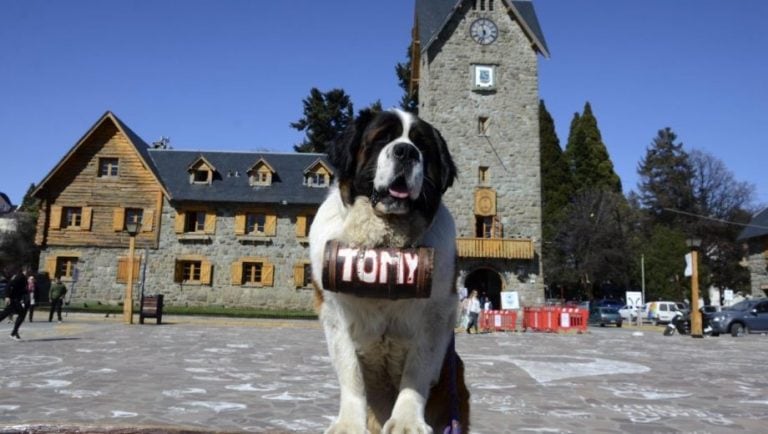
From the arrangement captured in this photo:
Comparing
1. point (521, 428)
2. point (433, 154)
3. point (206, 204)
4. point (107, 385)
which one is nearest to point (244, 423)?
point (521, 428)

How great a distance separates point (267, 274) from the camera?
3850cm

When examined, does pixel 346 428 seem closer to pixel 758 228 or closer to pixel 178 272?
pixel 178 272

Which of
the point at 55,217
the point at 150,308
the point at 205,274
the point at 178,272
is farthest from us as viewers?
the point at 55,217

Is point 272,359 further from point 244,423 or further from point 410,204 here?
point 410,204

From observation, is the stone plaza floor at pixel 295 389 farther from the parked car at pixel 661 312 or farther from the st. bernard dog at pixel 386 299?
the parked car at pixel 661 312

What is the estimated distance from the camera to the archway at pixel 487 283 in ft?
125

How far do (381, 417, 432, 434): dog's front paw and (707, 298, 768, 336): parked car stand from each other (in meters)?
29.2

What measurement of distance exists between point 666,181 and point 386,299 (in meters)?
67.5

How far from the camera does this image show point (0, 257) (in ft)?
185

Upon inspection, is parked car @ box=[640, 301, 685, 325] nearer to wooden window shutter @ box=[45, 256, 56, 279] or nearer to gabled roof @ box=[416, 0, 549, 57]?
gabled roof @ box=[416, 0, 549, 57]

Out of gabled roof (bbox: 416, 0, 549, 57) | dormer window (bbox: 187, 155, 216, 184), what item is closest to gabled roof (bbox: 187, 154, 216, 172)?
dormer window (bbox: 187, 155, 216, 184)

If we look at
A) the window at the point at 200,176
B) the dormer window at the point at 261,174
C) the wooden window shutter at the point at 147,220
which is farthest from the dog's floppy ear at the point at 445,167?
the window at the point at 200,176

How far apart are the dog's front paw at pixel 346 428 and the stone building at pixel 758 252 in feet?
160

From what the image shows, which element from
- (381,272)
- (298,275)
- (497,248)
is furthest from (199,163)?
(381,272)
